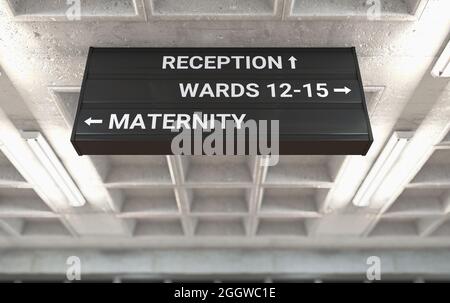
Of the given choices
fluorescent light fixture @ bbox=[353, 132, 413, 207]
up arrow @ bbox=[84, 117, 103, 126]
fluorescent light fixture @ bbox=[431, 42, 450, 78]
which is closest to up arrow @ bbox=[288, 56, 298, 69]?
fluorescent light fixture @ bbox=[431, 42, 450, 78]

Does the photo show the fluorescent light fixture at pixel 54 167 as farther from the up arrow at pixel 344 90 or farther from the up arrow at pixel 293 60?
the up arrow at pixel 344 90

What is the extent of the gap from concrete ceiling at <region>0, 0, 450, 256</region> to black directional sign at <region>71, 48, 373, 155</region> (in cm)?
20

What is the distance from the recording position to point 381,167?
169 inches

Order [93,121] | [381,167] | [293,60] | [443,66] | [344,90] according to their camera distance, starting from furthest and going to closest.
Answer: [381,167], [443,66], [293,60], [344,90], [93,121]

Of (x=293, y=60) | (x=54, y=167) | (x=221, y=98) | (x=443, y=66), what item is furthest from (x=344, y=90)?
(x=54, y=167)

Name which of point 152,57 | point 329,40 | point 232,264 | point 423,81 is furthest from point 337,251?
point 152,57

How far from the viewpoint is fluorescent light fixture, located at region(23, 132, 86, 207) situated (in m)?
3.88

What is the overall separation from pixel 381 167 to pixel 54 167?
127 inches

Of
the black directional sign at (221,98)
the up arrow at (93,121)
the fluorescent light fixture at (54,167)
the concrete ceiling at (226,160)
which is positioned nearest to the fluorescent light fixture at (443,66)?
the concrete ceiling at (226,160)

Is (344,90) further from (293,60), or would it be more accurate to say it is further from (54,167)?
(54,167)

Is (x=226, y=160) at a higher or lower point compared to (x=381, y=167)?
higher

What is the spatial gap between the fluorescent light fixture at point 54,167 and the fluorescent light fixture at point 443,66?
325 cm

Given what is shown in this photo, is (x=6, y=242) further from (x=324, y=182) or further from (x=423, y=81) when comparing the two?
(x=423, y=81)

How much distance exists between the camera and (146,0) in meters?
2.58
